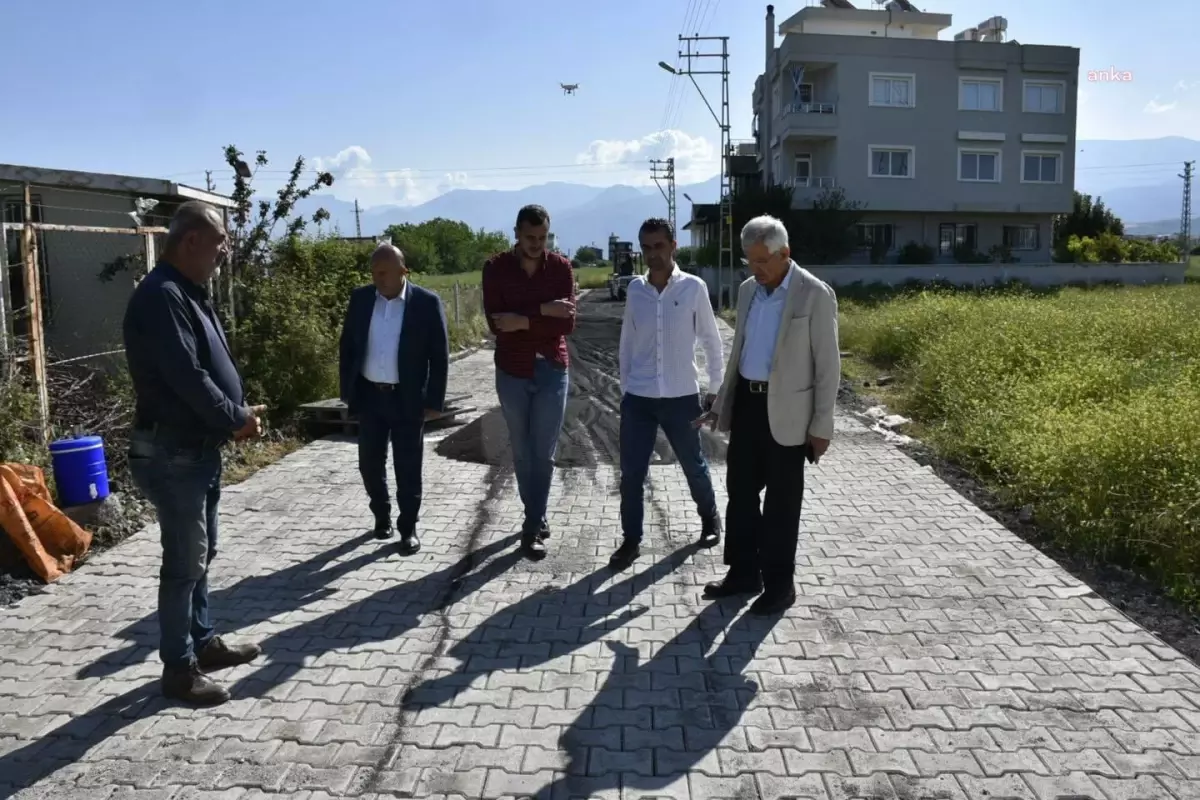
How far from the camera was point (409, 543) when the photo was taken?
6.11 m

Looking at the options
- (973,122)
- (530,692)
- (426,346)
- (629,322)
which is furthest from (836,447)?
(973,122)

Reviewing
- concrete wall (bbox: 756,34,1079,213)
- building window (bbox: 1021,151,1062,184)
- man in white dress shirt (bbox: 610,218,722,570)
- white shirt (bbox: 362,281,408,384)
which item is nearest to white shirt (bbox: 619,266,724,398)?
man in white dress shirt (bbox: 610,218,722,570)

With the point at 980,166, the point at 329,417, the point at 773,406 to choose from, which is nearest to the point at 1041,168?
the point at 980,166

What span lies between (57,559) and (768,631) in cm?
425

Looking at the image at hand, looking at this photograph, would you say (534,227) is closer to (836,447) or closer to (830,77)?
(836,447)

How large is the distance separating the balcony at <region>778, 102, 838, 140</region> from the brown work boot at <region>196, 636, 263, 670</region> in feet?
133

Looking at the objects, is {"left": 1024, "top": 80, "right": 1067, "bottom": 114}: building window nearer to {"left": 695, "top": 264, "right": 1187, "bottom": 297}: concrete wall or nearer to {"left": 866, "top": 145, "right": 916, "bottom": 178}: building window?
{"left": 866, "top": 145, "right": 916, "bottom": 178}: building window

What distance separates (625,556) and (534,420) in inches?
39.9

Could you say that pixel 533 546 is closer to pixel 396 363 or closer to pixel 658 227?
pixel 396 363

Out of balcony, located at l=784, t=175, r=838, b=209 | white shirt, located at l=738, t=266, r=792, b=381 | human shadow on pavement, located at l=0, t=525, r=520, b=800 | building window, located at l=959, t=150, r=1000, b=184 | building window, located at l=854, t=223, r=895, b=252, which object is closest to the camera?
human shadow on pavement, located at l=0, t=525, r=520, b=800

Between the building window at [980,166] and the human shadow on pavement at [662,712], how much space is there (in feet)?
142

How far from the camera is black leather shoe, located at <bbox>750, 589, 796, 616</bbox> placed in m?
5.02

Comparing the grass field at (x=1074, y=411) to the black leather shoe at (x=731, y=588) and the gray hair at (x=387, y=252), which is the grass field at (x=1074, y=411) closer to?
the black leather shoe at (x=731, y=588)

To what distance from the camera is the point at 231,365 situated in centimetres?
406
